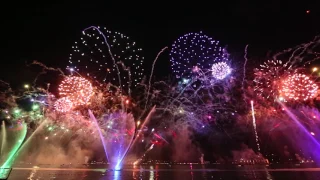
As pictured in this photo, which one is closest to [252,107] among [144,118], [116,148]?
[144,118]

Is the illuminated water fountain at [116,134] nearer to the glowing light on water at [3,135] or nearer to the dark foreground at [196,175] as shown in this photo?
the dark foreground at [196,175]

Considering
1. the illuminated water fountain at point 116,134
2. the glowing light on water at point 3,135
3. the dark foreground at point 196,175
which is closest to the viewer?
the dark foreground at point 196,175

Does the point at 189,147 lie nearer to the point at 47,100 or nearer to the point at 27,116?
the point at 47,100

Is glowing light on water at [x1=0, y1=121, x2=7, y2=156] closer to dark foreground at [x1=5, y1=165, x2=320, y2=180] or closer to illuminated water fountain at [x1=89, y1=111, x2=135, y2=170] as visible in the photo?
illuminated water fountain at [x1=89, y1=111, x2=135, y2=170]

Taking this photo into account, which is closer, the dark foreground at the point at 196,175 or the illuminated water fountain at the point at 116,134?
the dark foreground at the point at 196,175

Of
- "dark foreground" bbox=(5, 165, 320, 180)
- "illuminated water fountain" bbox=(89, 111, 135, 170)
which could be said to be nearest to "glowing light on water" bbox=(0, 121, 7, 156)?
"illuminated water fountain" bbox=(89, 111, 135, 170)

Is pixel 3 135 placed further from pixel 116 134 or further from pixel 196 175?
pixel 196 175

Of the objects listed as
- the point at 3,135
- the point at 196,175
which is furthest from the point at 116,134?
the point at 196,175

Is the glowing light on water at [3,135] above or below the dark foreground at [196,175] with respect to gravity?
above

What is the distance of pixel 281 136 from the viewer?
3288 centimetres

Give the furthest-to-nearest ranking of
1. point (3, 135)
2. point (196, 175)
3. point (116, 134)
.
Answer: point (3, 135) < point (116, 134) < point (196, 175)

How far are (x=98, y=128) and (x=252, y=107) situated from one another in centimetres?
1750

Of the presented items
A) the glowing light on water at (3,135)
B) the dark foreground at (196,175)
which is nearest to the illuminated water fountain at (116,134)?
the dark foreground at (196,175)

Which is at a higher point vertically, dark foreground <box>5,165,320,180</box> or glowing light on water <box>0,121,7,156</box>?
glowing light on water <box>0,121,7,156</box>
